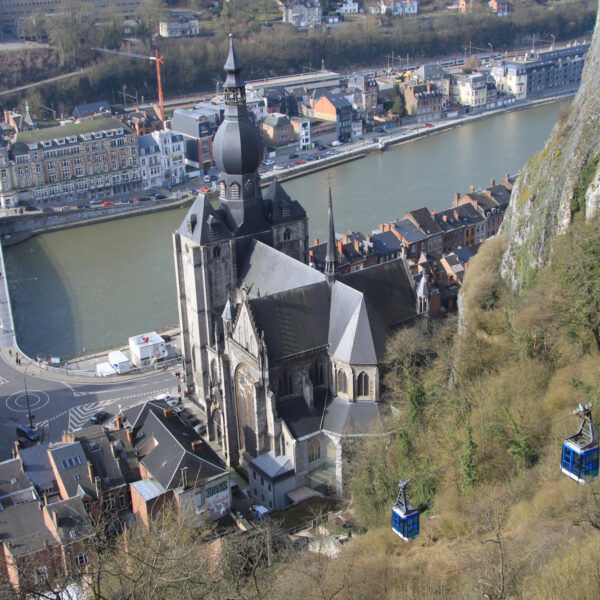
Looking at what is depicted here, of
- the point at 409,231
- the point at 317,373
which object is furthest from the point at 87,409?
the point at 409,231

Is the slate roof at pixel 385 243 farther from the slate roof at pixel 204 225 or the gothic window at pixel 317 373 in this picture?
the gothic window at pixel 317 373

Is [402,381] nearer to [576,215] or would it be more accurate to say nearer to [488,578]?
[576,215]

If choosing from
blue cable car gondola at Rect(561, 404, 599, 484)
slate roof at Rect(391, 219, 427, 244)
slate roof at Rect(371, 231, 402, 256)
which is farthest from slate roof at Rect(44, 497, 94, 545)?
slate roof at Rect(391, 219, 427, 244)

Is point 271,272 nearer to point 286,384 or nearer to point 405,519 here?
point 286,384

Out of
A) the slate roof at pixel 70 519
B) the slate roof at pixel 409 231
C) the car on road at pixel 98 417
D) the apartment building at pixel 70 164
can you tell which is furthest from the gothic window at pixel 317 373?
the apartment building at pixel 70 164

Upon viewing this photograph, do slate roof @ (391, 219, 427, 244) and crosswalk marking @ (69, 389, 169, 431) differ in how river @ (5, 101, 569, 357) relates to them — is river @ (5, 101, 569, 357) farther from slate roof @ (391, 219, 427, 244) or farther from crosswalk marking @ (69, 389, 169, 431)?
crosswalk marking @ (69, 389, 169, 431)

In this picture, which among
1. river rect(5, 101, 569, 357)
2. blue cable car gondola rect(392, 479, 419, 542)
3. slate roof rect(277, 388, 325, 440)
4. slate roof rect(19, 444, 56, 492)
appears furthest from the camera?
river rect(5, 101, 569, 357)

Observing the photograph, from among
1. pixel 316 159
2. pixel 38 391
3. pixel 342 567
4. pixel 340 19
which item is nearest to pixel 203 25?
pixel 340 19
